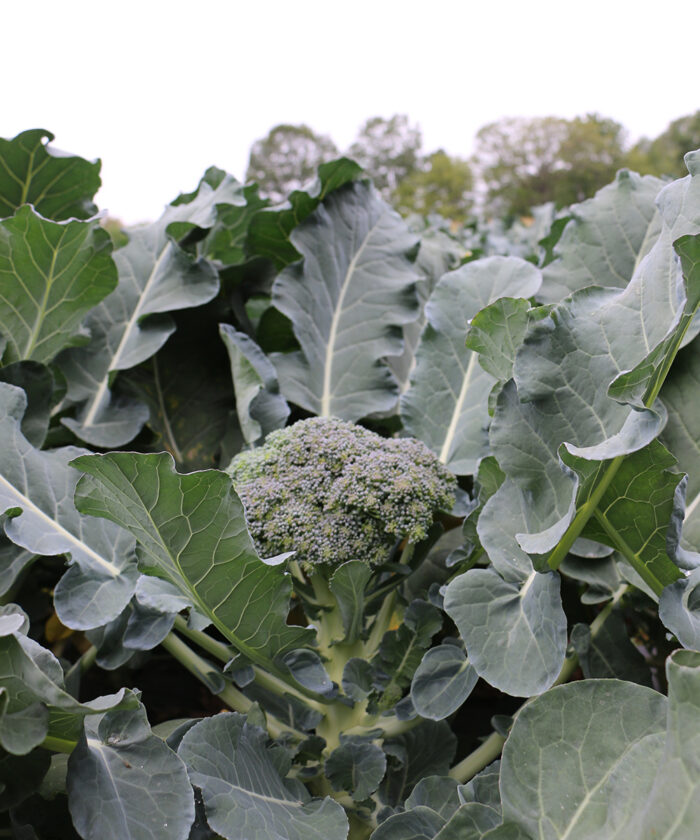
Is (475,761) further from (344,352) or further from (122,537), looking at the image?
(344,352)

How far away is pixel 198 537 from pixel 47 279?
61cm

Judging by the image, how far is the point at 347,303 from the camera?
1219 mm

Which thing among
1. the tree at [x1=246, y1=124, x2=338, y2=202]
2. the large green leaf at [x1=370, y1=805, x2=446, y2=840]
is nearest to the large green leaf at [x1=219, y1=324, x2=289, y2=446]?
the large green leaf at [x1=370, y1=805, x2=446, y2=840]

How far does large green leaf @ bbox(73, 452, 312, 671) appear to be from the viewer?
23.9 inches

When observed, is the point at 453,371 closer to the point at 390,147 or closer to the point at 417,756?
the point at 417,756

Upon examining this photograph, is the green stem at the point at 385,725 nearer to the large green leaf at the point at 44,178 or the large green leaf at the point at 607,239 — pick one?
the large green leaf at the point at 607,239

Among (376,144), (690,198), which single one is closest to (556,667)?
(690,198)

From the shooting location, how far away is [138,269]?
4.01ft

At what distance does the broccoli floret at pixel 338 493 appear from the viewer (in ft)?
2.71

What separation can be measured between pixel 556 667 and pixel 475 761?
0.30 metres

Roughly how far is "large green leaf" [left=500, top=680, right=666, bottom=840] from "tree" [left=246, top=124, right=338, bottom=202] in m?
33.0

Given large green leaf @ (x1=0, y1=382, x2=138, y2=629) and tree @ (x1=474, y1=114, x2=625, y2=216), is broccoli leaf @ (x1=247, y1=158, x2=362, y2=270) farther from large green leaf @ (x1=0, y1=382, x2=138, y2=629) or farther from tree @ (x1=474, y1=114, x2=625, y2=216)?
tree @ (x1=474, y1=114, x2=625, y2=216)

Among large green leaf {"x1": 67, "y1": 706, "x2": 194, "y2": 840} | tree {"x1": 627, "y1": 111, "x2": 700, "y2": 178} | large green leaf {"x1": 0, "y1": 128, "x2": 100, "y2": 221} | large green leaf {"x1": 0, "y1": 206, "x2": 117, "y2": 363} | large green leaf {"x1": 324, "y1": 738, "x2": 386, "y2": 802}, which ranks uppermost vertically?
large green leaf {"x1": 0, "y1": 128, "x2": 100, "y2": 221}

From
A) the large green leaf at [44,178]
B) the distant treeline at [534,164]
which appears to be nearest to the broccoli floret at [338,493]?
the large green leaf at [44,178]
